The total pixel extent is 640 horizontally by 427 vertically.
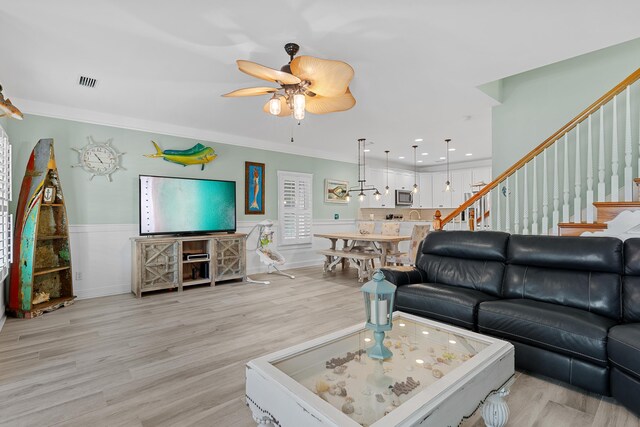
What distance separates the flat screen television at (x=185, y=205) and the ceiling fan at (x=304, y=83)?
8.35ft

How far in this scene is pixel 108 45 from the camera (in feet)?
8.63

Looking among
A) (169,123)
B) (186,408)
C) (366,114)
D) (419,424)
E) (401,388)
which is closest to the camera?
(419,424)

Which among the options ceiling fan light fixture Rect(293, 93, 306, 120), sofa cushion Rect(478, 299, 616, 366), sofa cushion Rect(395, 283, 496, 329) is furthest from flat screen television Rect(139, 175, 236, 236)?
sofa cushion Rect(478, 299, 616, 366)

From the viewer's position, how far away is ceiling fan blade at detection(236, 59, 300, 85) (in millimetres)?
2268

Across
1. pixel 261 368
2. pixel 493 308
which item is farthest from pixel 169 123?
pixel 493 308

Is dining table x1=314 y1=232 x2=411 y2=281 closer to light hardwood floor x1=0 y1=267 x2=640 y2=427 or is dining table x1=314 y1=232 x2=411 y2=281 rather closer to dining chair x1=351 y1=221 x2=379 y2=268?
dining chair x1=351 y1=221 x2=379 y2=268

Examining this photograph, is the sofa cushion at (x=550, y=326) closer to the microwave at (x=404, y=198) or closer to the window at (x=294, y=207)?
the window at (x=294, y=207)

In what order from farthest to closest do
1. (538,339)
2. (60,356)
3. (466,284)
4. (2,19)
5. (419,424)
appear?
1. (466,284)
2. (60,356)
3. (2,19)
4. (538,339)
5. (419,424)

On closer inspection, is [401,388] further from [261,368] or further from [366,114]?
[366,114]

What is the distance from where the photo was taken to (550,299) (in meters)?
2.43

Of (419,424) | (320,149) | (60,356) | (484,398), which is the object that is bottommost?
(60,356)

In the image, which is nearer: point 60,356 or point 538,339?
point 538,339

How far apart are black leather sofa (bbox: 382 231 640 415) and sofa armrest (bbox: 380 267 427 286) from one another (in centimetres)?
1

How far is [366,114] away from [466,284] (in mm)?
2625
